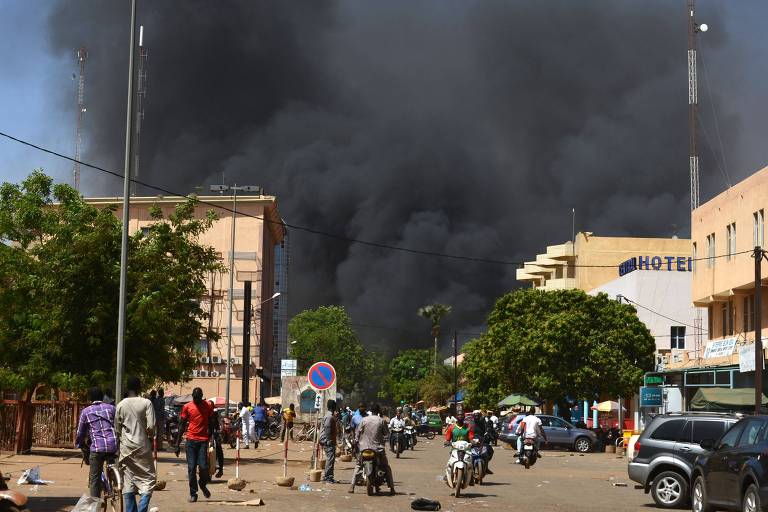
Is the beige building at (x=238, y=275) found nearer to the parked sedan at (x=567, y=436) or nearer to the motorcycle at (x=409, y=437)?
the parked sedan at (x=567, y=436)

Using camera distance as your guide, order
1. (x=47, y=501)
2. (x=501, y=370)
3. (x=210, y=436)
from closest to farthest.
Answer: (x=47, y=501), (x=210, y=436), (x=501, y=370)

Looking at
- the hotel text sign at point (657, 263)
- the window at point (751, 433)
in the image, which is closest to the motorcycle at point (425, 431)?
the hotel text sign at point (657, 263)

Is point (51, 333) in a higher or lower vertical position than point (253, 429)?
higher

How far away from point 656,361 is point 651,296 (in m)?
13.3

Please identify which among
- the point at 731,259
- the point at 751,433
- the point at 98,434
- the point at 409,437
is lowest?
the point at 409,437

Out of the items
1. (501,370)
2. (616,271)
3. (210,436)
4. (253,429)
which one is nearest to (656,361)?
(501,370)

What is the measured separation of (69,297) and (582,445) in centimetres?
2826

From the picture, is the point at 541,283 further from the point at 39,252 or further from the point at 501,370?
the point at 39,252

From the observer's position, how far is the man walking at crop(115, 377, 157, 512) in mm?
14492

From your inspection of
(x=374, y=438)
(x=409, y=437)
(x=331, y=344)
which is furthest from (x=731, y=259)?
(x=331, y=344)

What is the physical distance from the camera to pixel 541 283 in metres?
125

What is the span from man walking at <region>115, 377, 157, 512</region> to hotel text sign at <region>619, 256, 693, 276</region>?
84.5 m

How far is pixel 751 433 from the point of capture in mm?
16562

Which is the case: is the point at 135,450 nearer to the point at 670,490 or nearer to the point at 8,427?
the point at 670,490
